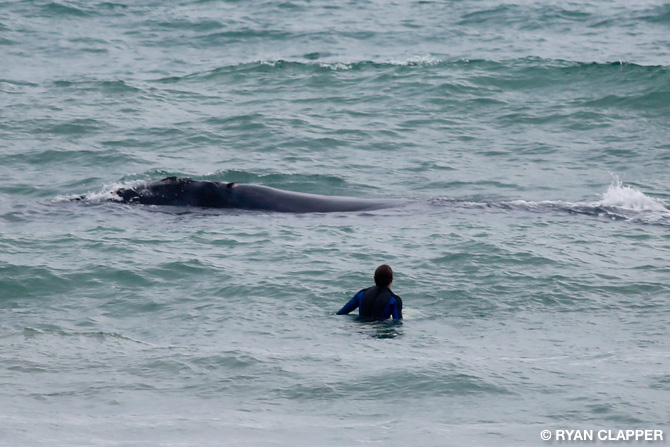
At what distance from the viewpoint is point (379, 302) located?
534 inches

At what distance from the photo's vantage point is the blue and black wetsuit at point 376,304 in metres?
13.5

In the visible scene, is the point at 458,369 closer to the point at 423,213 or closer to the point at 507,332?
the point at 507,332

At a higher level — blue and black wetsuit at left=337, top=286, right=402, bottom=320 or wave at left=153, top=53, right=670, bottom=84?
wave at left=153, top=53, right=670, bottom=84

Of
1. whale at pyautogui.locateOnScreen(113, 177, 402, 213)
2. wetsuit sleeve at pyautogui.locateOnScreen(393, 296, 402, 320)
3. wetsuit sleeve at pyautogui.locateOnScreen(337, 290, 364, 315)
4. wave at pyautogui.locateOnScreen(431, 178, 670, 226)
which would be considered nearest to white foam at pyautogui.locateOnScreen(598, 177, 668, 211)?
wave at pyautogui.locateOnScreen(431, 178, 670, 226)

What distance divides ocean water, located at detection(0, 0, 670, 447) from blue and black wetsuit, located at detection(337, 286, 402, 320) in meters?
0.21

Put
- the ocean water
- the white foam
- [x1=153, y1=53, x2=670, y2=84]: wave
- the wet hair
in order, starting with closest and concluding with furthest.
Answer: the ocean water
the wet hair
the white foam
[x1=153, y1=53, x2=670, y2=84]: wave

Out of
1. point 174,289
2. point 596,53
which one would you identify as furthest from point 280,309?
point 596,53

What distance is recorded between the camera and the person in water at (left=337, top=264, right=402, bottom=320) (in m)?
13.5

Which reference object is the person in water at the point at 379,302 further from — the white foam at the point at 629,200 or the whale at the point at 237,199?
the white foam at the point at 629,200

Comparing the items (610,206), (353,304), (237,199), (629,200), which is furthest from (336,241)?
(629,200)

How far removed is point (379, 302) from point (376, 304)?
5cm

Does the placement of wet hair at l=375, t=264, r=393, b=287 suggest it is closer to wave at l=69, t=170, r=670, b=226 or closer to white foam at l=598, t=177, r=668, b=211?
wave at l=69, t=170, r=670, b=226

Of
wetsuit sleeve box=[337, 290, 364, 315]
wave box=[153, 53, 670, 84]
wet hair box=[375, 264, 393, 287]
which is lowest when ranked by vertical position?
wetsuit sleeve box=[337, 290, 364, 315]

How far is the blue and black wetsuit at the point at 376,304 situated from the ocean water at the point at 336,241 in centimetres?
21
